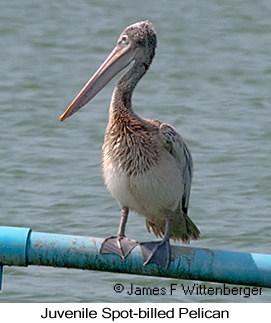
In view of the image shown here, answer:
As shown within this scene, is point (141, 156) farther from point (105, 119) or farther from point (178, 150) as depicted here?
point (105, 119)

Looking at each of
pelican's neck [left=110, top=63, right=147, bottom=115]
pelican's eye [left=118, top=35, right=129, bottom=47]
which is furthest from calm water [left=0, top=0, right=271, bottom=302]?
pelican's eye [left=118, top=35, right=129, bottom=47]

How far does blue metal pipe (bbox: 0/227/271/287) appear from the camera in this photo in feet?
14.4

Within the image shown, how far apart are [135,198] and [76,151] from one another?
441cm

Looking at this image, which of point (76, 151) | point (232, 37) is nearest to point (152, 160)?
point (76, 151)

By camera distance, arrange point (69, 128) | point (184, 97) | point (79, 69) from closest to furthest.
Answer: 1. point (69, 128)
2. point (184, 97)
3. point (79, 69)

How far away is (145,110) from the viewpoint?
1095cm

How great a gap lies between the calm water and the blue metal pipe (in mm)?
2250

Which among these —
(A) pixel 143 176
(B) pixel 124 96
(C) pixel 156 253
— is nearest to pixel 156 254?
(C) pixel 156 253

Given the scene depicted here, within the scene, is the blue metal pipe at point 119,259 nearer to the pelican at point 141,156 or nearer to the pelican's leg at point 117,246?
the pelican's leg at point 117,246

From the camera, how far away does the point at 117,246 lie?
4582 millimetres

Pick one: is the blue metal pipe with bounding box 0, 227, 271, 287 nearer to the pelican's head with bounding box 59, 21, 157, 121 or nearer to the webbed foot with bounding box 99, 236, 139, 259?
the webbed foot with bounding box 99, 236, 139, 259

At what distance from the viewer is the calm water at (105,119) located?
7.83m

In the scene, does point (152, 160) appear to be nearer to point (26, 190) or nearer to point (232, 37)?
point (26, 190)

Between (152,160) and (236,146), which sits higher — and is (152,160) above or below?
above
